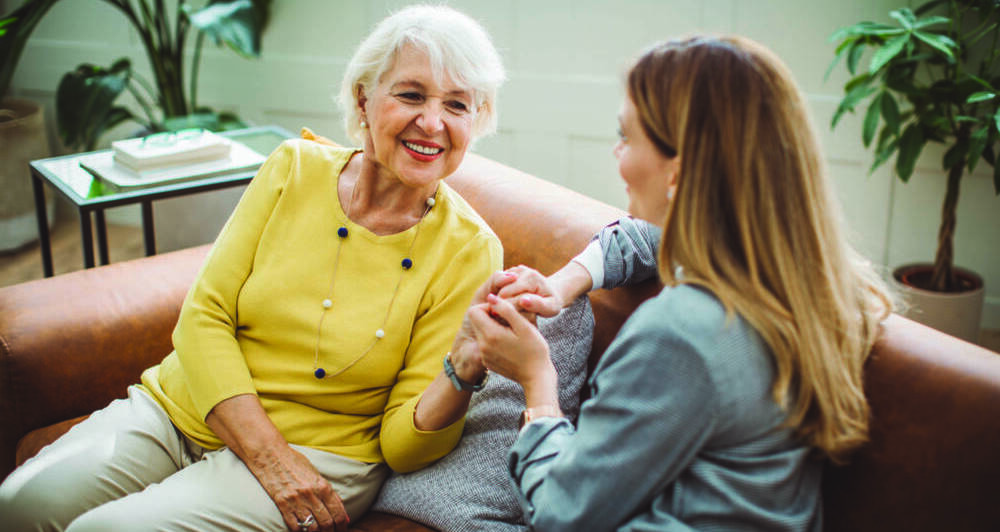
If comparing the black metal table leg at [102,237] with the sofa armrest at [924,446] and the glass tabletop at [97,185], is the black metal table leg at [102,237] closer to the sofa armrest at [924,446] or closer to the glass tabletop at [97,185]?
the glass tabletop at [97,185]

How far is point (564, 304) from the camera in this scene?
1364 millimetres

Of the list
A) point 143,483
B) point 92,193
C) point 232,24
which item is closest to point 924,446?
point 143,483

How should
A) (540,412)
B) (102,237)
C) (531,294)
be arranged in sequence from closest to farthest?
(540,412)
(531,294)
(102,237)

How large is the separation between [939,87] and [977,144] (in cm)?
23

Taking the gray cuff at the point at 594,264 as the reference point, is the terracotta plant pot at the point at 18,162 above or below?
below

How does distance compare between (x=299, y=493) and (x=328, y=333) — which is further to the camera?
(x=328, y=333)

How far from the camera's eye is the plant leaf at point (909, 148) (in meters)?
2.46

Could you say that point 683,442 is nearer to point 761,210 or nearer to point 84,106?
point 761,210

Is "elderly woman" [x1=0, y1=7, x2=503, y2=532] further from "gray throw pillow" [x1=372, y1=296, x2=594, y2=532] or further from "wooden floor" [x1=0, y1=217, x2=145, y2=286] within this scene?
"wooden floor" [x1=0, y1=217, x2=145, y2=286]

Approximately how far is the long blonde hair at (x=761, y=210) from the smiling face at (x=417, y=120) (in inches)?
22.4

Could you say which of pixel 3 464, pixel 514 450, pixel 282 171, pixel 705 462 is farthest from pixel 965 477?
pixel 3 464

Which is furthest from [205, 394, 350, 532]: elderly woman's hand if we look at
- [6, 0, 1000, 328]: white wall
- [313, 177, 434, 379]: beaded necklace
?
[6, 0, 1000, 328]: white wall

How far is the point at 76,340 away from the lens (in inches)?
67.3


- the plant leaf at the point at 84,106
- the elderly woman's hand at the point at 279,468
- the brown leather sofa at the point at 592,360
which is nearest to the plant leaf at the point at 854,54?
the brown leather sofa at the point at 592,360
